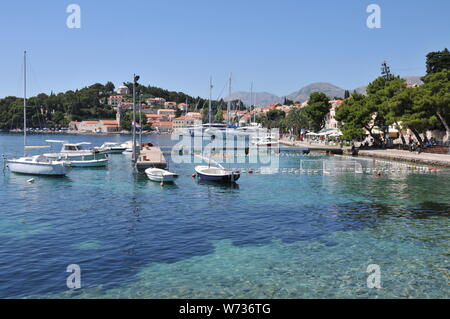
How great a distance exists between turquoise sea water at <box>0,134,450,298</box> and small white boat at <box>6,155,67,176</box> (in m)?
5.92

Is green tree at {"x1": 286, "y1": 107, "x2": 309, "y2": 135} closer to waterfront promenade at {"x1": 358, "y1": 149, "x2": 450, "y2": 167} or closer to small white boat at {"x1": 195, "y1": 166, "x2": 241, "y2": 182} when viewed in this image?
waterfront promenade at {"x1": 358, "y1": 149, "x2": 450, "y2": 167}

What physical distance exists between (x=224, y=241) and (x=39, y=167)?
31982mm

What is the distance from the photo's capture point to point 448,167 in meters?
54.5

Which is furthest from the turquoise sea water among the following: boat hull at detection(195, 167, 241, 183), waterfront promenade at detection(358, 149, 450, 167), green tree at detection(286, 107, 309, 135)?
green tree at detection(286, 107, 309, 135)

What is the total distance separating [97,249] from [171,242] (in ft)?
12.1

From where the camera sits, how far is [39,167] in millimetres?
46438

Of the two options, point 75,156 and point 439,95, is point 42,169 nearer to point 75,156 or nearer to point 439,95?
point 75,156

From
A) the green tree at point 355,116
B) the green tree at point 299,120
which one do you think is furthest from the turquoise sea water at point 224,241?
the green tree at point 299,120

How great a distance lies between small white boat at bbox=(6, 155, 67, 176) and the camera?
46125 millimetres

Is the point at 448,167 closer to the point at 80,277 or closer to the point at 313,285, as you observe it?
the point at 313,285

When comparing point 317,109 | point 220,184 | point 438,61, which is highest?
point 438,61

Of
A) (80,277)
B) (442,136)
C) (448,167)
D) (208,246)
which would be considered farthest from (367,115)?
(80,277)

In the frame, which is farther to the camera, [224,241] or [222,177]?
[222,177]

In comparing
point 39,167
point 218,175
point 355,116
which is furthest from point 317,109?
point 39,167
